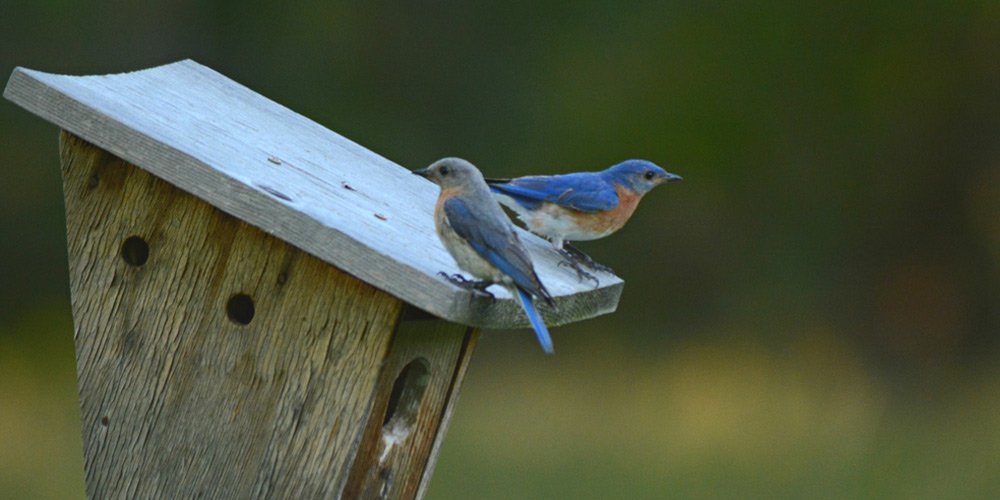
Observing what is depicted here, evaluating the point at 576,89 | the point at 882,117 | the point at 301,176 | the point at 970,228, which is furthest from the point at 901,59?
the point at 301,176

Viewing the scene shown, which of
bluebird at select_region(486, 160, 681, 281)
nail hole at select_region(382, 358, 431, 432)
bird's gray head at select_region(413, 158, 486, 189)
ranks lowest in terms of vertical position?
nail hole at select_region(382, 358, 431, 432)

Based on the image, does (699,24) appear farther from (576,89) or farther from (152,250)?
(152,250)

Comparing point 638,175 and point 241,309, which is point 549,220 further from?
point 241,309

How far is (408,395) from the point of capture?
329 cm

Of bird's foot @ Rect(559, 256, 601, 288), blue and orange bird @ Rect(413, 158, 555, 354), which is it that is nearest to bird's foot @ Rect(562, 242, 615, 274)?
bird's foot @ Rect(559, 256, 601, 288)

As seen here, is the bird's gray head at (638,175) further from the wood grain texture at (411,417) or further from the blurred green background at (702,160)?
the blurred green background at (702,160)

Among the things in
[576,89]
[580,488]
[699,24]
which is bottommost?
[580,488]

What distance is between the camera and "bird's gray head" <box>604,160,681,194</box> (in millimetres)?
5124

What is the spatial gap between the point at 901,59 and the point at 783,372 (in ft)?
6.79

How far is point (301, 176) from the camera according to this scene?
3.28 meters

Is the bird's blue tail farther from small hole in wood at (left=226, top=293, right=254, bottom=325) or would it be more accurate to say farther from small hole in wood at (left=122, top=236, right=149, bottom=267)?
small hole in wood at (left=122, top=236, right=149, bottom=267)

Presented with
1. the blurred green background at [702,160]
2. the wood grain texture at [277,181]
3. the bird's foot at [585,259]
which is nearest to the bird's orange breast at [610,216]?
the bird's foot at [585,259]

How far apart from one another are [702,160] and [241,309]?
539 cm

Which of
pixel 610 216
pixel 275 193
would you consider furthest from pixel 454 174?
pixel 610 216
